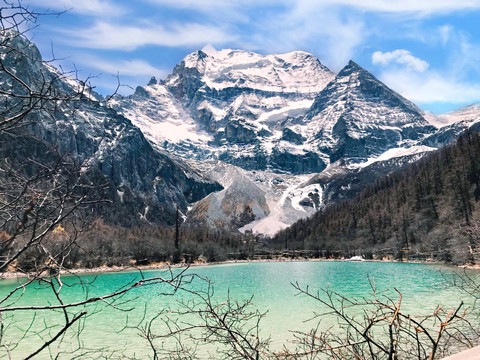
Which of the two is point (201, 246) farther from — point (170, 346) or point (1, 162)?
point (1, 162)

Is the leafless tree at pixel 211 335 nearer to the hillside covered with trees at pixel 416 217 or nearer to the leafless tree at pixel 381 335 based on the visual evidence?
the leafless tree at pixel 381 335

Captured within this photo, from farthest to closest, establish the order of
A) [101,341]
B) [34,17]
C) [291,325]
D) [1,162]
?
[291,325] → [101,341] → [1,162] → [34,17]

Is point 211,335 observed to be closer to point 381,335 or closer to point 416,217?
point 381,335

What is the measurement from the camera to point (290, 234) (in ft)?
518

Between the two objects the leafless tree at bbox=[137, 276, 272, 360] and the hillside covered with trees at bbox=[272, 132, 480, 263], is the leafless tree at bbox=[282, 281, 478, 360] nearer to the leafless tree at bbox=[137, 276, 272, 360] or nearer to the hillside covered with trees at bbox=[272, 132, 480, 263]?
the leafless tree at bbox=[137, 276, 272, 360]

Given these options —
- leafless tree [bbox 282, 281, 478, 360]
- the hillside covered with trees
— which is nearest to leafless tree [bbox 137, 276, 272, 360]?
leafless tree [bbox 282, 281, 478, 360]

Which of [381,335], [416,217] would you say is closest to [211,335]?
[381,335]

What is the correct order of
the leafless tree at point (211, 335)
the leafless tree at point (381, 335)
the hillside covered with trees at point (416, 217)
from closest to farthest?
the leafless tree at point (381, 335) → the leafless tree at point (211, 335) → the hillside covered with trees at point (416, 217)

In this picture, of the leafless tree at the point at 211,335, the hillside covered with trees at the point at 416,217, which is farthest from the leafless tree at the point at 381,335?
the hillside covered with trees at the point at 416,217

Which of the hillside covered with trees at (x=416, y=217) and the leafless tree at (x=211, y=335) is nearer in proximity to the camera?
the leafless tree at (x=211, y=335)

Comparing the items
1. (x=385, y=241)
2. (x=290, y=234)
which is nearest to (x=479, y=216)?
(x=385, y=241)

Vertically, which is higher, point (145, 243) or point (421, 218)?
point (421, 218)

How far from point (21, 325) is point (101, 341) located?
7.05 m

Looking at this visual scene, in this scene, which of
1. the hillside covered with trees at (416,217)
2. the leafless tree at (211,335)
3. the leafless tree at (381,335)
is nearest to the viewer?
the leafless tree at (381,335)
